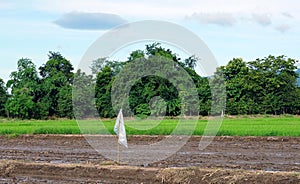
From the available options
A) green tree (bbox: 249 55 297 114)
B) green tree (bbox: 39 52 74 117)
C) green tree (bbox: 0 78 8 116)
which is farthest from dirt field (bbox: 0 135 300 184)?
green tree (bbox: 0 78 8 116)

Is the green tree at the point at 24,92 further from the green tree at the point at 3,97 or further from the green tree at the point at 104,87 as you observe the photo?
the green tree at the point at 104,87

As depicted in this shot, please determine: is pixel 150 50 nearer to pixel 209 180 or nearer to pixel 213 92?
pixel 213 92

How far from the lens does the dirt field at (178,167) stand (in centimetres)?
921

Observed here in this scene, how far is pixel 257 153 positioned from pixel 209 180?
18.0 feet

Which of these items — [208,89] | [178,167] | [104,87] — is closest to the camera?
[178,167]

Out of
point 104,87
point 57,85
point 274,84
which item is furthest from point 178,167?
point 57,85

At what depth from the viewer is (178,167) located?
35.8 ft

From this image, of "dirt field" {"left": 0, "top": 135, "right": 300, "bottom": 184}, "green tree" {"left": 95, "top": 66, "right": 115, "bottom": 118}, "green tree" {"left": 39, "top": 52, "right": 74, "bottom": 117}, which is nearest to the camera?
"dirt field" {"left": 0, "top": 135, "right": 300, "bottom": 184}

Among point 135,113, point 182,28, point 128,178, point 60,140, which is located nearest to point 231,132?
point 135,113

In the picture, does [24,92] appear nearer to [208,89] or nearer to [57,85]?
[57,85]

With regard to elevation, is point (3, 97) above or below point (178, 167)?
above

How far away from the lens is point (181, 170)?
955 cm

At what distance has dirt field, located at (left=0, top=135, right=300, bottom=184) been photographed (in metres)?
9.21

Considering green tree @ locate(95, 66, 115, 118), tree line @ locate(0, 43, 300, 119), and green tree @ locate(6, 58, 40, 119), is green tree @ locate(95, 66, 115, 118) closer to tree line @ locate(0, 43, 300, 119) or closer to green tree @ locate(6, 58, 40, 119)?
tree line @ locate(0, 43, 300, 119)
